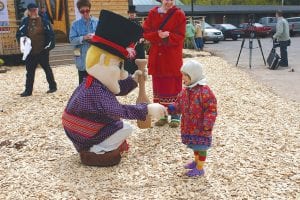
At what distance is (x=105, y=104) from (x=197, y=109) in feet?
2.73

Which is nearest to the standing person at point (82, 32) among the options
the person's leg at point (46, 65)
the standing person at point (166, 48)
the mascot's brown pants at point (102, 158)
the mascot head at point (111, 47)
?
the standing person at point (166, 48)

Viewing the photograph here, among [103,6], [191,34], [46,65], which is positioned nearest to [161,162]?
[46,65]

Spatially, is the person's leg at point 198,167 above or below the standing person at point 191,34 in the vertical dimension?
below

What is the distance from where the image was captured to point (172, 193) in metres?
3.46

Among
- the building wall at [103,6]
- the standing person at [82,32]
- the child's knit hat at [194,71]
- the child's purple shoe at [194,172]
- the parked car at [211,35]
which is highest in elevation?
the building wall at [103,6]

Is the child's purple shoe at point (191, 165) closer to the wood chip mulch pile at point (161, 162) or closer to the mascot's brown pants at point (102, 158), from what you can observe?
the wood chip mulch pile at point (161, 162)

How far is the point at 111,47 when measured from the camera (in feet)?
12.2

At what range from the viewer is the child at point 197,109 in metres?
3.52

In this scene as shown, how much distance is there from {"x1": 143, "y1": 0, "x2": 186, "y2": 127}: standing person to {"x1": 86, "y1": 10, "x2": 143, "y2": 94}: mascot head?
119cm

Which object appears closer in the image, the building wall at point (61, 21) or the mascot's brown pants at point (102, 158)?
the mascot's brown pants at point (102, 158)

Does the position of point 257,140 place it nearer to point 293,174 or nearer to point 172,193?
point 293,174

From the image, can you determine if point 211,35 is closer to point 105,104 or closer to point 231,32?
point 231,32

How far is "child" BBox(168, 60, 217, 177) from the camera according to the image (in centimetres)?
352

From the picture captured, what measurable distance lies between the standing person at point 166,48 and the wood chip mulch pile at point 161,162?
19.5 inches
